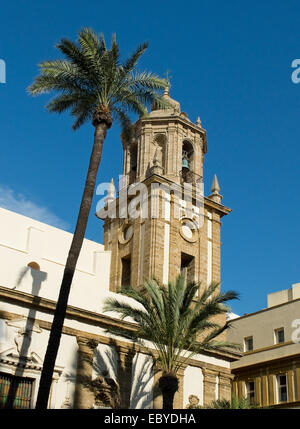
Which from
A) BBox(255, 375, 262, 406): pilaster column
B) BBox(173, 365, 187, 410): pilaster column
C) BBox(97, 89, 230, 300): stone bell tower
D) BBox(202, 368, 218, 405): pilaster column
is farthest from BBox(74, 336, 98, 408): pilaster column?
BBox(255, 375, 262, 406): pilaster column

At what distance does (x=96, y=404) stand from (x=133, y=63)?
14356 millimetres

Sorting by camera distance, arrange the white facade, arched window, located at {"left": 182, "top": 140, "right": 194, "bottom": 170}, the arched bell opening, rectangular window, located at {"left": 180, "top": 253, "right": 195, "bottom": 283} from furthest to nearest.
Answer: arched window, located at {"left": 182, "top": 140, "right": 194, "bottom": 170} → the arched bell opening → rectangular window, located at {"left": 180, "top": 253, "right": 195, "bottom": 283} → the white facade

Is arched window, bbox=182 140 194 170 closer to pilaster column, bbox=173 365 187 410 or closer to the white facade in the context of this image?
the white facade

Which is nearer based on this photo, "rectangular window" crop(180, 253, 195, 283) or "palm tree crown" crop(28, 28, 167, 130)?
"palm tree crown" crop(28, 28, 167, 130)

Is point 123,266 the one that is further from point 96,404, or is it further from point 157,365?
point 96,404

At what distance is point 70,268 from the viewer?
77.2ft

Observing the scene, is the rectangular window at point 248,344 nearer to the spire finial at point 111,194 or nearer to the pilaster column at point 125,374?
the spire finial at point 111,194

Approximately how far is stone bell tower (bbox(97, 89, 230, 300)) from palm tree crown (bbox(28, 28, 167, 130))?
9399 mm

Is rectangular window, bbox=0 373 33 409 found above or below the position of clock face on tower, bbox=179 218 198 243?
below

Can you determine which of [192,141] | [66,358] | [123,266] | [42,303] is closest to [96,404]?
[66,358]

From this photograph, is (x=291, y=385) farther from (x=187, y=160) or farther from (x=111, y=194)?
(x=111, y=194)

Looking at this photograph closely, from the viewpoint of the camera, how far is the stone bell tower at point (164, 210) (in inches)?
1460

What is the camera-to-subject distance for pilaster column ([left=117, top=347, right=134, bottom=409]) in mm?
29453

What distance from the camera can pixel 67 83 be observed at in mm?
26609
